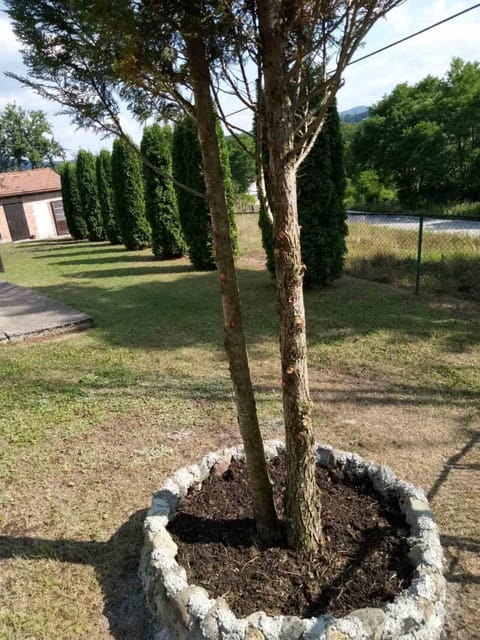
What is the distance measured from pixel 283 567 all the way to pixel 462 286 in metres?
6.05

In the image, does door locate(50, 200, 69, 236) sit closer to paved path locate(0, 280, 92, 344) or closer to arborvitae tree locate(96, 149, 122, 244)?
arborvitae tree locate(96, 149, 122, 244)

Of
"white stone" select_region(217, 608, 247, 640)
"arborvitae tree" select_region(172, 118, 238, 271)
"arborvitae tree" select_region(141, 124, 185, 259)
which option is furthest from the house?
"white stone" select_region(217, 608, 247, 640)

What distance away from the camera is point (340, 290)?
24.1ft

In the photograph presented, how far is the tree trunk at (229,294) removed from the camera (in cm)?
164

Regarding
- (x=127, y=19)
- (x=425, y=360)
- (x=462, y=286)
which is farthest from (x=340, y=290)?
(x=127, y=19)

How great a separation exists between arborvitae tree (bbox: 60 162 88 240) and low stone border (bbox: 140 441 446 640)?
67.1ft

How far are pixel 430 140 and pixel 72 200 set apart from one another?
70.1ft

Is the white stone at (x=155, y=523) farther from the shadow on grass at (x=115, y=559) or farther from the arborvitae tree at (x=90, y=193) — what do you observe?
the arborvitae tree at (x=90, y=193)

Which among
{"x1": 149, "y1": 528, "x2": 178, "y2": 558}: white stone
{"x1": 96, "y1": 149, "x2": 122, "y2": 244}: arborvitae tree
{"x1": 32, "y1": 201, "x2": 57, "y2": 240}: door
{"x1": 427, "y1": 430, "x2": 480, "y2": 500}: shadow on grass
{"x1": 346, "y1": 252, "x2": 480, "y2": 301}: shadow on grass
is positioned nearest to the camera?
{"x1": 149, "y1": 528, "x2": 178, "y2": 558}: white stone

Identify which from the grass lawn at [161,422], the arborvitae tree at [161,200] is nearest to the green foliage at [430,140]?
the arborvitae tree at [161,200]

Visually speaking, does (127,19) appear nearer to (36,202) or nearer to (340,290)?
(340,290)

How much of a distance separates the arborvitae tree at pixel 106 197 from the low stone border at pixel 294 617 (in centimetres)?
1662

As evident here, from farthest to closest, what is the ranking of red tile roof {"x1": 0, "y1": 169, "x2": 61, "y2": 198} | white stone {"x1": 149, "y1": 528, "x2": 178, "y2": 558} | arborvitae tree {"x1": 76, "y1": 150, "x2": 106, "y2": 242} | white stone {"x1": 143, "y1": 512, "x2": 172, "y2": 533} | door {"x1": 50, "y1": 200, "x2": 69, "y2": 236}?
door {"x1": 50, "y1": 200, "x2": 69, "y2": 236}, red tile roof {"x1": 0, "y1": 169, "x2": 61, "y2": 198}, arborvitae tree {"x1": 76, "y1": 150, "x2": 106, "y2": 242}, white stone {"x1": 143, "y1": 512, "x2": 172, "y2": 533}, white stone {"x1": 149, "y1": 528, "x2": 178, "y2": 558}

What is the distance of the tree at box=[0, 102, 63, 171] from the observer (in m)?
42.6
